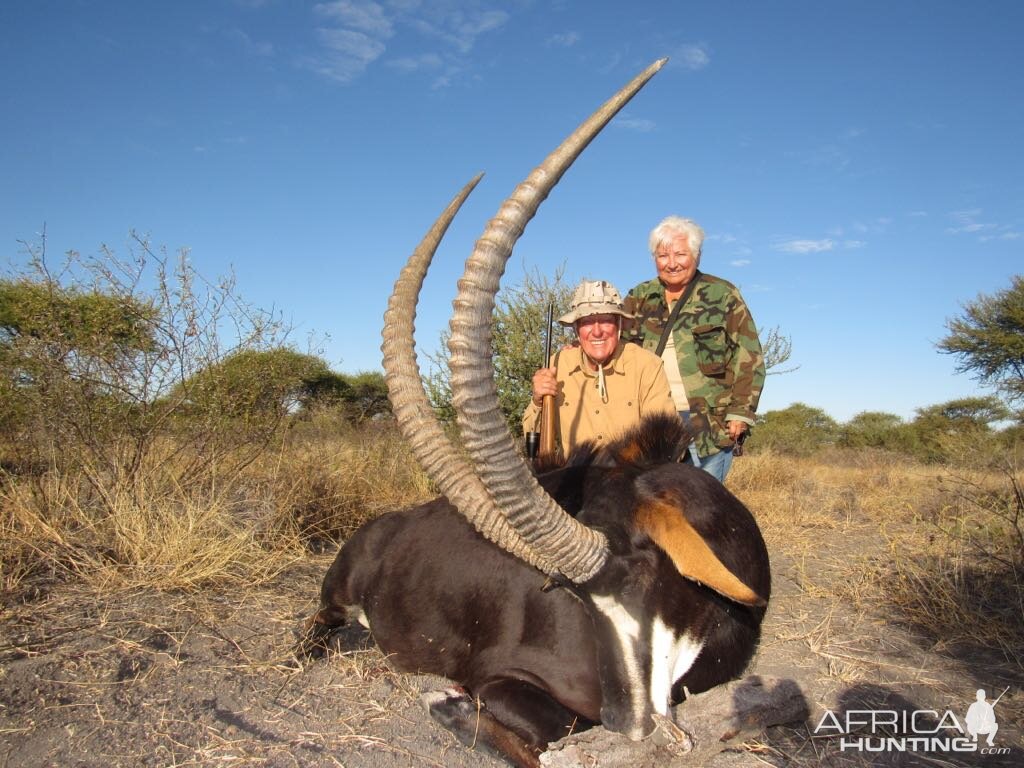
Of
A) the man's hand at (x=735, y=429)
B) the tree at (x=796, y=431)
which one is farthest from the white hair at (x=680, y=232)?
the tree at (x=796, y=431)

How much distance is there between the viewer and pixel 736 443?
514cm

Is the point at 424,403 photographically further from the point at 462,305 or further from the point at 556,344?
the point at 556,344

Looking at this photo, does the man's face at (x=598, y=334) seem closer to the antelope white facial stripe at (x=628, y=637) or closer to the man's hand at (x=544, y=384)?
the man's hand at (x=544, y=384)

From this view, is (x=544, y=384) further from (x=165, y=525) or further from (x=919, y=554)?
(x=919, y=554)

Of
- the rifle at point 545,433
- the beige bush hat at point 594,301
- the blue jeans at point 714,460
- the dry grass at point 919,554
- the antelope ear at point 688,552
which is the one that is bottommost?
the dry grass at point 919,554

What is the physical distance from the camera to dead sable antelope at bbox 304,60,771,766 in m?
2.37

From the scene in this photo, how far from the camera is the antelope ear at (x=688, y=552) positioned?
238 cm

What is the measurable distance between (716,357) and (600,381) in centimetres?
106

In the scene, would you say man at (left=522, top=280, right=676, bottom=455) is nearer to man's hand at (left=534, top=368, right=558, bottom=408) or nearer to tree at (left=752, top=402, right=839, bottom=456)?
man's hand at (left=534, top=368, right=558, bottom=408)

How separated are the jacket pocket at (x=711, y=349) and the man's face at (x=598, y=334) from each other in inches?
35.0

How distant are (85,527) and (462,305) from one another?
4.51 metres

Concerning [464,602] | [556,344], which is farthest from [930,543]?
[556,344]

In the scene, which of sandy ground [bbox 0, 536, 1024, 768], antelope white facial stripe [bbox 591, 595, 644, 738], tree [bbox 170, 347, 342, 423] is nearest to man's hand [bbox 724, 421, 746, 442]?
sandy ground [bbox 0, 536, 1024, 768]

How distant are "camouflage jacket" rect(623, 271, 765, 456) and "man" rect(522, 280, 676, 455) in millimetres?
600
